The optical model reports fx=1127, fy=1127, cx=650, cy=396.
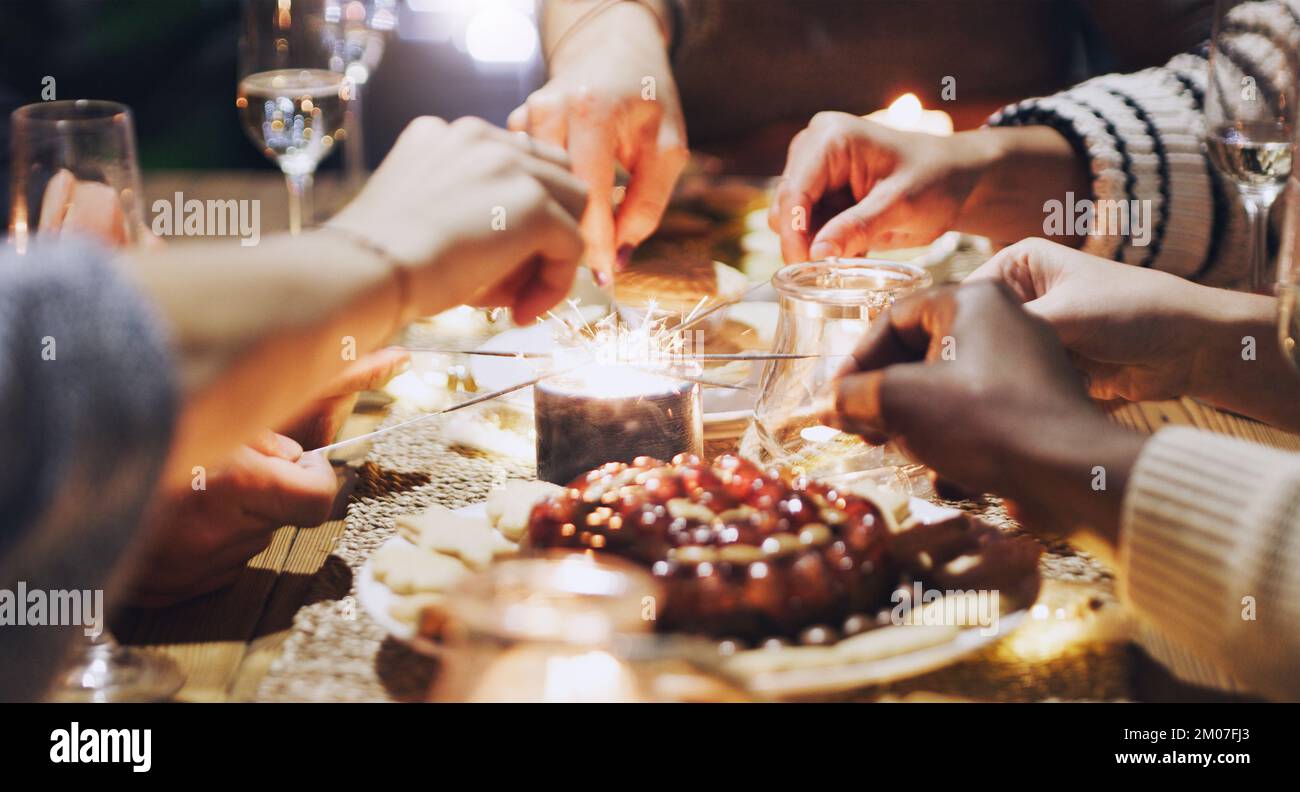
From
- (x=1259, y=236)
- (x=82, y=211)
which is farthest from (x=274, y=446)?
(x=1259, y=236)

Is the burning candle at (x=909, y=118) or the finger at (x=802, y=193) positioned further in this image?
the burning candle at (x=909, y=118)

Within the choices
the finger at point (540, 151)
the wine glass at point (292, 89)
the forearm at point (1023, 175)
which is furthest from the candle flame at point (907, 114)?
the finger at point (540, 151)

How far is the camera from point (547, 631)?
1.45 feet

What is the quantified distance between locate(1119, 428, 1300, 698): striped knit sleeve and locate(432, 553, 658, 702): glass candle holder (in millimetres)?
297

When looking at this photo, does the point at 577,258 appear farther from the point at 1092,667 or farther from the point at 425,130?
the point at 1092,667

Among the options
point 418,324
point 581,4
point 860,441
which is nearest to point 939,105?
point 581,4

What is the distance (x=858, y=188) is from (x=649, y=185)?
227mm

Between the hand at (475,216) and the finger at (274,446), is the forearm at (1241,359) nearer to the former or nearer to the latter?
the hand at (475,216)

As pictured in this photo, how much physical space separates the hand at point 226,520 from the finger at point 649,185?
0.49 metres

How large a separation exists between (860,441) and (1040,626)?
0.78 ft

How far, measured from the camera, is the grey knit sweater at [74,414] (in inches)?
17.5

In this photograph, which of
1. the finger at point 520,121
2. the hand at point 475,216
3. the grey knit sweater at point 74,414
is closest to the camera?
the grey knit sweater at point 74,414

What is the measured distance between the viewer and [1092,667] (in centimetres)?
68
